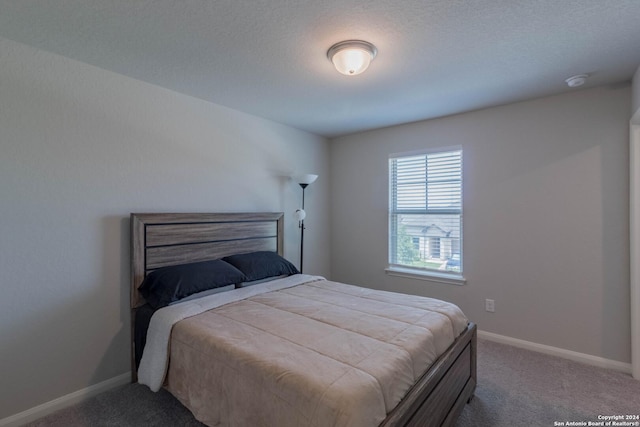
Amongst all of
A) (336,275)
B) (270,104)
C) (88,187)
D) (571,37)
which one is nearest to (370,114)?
(270,104)

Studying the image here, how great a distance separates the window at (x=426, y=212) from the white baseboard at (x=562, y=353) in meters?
0.71

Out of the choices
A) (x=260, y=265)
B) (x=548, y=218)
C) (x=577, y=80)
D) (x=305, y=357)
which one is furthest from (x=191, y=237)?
(x=577, y=80)

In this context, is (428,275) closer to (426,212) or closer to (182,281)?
(426,212)

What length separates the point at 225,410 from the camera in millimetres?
1548

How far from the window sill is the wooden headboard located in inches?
58.3

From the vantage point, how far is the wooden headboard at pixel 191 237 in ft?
7.84

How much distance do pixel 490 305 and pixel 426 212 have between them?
1202mm

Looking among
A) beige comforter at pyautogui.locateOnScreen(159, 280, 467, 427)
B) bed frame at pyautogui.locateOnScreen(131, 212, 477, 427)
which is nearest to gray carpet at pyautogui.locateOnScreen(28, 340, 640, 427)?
bed frame at pyautogui.locateOnScreen(131, 212, 477, 427)

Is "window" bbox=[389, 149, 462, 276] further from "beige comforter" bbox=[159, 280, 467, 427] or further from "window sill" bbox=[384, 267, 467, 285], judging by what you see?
"beige comforter" bbox=[159, 280, 467, 427]

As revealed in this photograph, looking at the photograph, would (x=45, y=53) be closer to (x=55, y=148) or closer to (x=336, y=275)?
(x=55, y=148)

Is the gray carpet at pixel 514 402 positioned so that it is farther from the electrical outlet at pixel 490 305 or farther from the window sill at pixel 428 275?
the window sill at pixel 428 275

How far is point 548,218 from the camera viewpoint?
283 centimetres

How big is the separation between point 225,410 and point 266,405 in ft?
1.13

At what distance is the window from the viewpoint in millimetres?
3412
